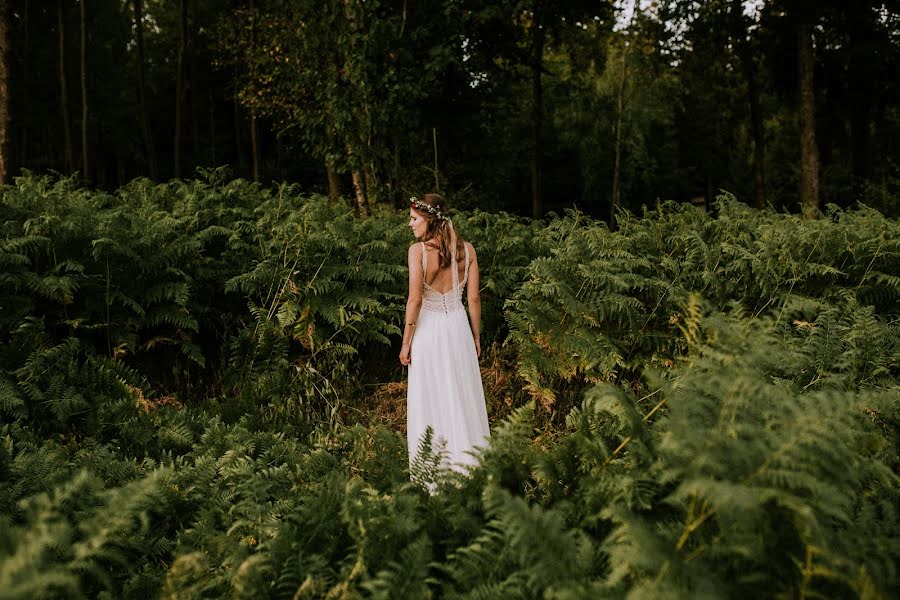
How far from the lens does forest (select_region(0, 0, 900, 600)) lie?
6.96 feet

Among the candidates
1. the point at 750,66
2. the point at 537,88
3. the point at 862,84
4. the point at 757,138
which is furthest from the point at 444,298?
the point at 862,84

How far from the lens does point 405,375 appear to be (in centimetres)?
750

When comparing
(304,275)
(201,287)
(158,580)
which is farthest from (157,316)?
(158,580)

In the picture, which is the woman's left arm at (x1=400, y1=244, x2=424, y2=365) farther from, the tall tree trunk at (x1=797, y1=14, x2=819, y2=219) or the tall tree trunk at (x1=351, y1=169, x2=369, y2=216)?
the tall tree trunk at (x1=797, y1=14, x2=819, y2=219)

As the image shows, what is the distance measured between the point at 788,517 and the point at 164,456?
458 centimetres

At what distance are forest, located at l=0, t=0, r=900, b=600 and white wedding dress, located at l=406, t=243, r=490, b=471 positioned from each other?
0.61 meters

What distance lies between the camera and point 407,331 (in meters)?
5.55

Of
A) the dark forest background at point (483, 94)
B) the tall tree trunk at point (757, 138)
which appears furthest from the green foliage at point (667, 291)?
the tall tree trunk at point (757, 138)

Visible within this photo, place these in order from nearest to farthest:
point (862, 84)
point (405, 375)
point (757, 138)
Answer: point (405, 375), point (862, 84), point (757, 138)

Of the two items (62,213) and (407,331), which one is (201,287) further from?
(407,331)

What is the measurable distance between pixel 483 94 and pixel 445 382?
12.2m

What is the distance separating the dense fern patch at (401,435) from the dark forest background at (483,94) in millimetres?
4748

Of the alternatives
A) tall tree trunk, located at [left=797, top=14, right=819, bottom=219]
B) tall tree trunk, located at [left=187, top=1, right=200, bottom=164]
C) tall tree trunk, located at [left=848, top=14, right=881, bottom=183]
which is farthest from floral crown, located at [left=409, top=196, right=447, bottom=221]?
tall tree trunk, located at [left=187, top=1, right=200, bottom=164]

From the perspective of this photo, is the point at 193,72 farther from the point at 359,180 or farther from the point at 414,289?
the point at 414,289
